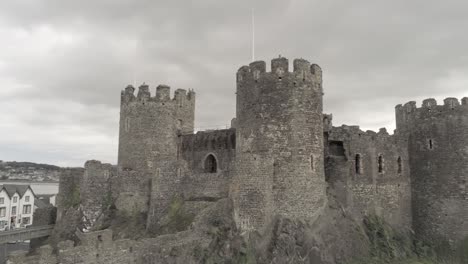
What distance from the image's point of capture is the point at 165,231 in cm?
2267

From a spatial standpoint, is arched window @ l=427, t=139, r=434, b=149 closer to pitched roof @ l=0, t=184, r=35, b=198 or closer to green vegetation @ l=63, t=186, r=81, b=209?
green vegetation @ l=63, t=186, r=81, b=209

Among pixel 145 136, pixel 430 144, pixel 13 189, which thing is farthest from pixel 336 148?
pixel 13 189

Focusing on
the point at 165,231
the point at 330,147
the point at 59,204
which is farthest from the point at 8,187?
the point at 330,147

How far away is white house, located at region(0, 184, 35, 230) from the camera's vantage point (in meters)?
60.4

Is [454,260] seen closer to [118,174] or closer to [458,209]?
[458,209]

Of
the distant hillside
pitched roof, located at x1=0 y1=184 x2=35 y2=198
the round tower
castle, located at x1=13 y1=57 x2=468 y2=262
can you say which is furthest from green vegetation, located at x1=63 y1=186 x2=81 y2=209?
the distant hillside

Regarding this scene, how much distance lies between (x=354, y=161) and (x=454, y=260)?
8995mm

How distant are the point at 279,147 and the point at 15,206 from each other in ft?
188

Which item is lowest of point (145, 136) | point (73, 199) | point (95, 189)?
point (73, 199)

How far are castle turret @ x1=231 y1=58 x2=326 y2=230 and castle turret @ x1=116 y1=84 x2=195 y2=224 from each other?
8017 millimetres

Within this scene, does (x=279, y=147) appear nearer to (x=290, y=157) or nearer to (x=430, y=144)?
(x=290, y=157)

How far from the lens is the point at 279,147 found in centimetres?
2078

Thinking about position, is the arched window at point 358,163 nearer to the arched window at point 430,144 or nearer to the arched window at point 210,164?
the arched window at point 430,144

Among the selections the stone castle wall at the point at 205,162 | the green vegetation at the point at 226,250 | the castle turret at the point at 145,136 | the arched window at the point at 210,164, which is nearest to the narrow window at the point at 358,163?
the stone castle wall at the point at 205,162
